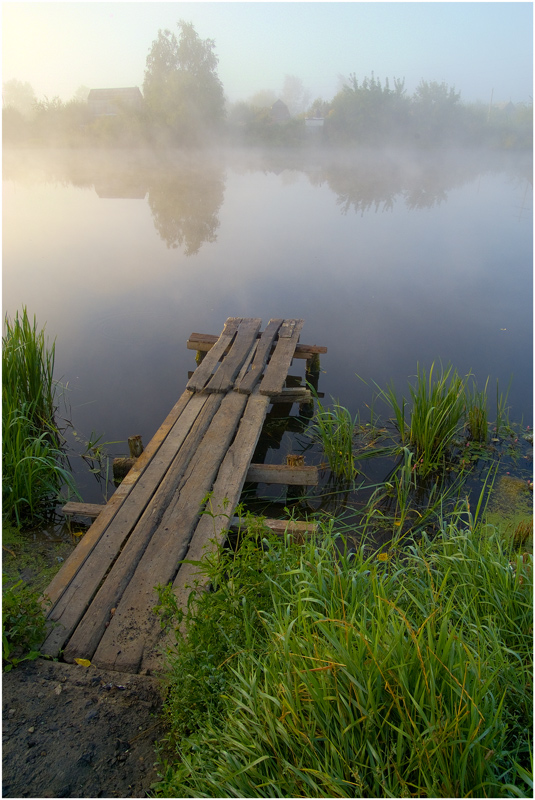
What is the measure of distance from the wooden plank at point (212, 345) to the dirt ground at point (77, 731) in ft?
12.5

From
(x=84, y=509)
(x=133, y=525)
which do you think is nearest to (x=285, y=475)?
Answer: (x=133, y=525)

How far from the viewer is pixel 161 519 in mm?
2881

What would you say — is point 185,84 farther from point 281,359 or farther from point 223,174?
point 281,359

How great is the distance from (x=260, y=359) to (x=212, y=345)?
0.85m

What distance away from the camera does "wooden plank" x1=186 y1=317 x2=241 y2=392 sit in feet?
14.2

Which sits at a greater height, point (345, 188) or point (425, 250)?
point (345, 188)

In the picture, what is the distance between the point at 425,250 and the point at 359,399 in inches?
218

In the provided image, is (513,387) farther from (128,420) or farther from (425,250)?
(425,250)

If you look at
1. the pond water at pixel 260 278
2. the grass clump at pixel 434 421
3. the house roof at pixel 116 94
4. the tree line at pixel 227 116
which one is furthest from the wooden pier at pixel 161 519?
the house roof at pixel 116 94

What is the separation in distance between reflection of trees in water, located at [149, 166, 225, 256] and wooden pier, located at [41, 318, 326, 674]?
571cm

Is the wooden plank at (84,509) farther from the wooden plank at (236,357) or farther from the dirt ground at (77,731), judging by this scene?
the wooden plank at (236,357)

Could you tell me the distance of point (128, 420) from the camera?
4.67 m

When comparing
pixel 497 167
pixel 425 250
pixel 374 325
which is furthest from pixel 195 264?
pixel 497 167

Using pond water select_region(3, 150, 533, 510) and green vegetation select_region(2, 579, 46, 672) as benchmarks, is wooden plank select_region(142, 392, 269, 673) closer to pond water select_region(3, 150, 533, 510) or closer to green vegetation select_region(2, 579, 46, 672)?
green vegetation select_region(2, 579, 46, 672)
